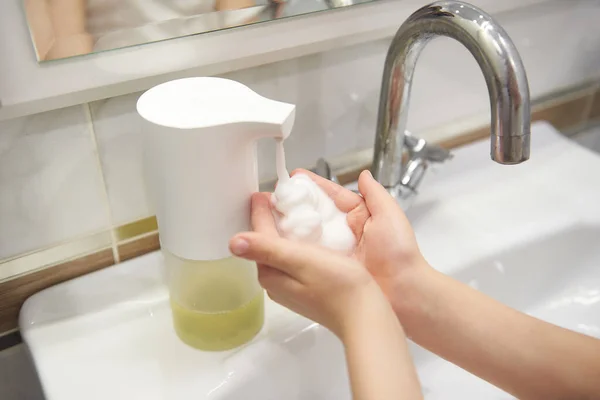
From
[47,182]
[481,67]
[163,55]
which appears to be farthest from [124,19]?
[481,67]

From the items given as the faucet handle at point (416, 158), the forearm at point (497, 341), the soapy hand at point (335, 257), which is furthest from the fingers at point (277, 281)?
the faucet handle at point (416, 158)

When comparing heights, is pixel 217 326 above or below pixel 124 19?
below

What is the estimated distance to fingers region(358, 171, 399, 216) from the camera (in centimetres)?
43

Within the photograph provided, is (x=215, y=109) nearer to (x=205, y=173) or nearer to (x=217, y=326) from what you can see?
(x=205, y=173)

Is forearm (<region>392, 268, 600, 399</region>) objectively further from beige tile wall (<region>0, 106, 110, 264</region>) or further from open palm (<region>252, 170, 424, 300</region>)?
beige tile wall (<region>0, 106, 110, 264</region>)

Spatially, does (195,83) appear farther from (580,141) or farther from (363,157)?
(580,141)

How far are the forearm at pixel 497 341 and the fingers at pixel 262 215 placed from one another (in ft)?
0.38

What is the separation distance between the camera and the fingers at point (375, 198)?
43cm

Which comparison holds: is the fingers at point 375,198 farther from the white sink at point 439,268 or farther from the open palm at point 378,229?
the white sink at point 439,268

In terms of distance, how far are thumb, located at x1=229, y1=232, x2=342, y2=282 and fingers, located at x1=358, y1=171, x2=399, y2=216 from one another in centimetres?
8

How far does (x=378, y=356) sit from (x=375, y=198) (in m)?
0.13

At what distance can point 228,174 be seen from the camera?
380 mm

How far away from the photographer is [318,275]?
0.35 metres

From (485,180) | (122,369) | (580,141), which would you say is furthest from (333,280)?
(580,141)
